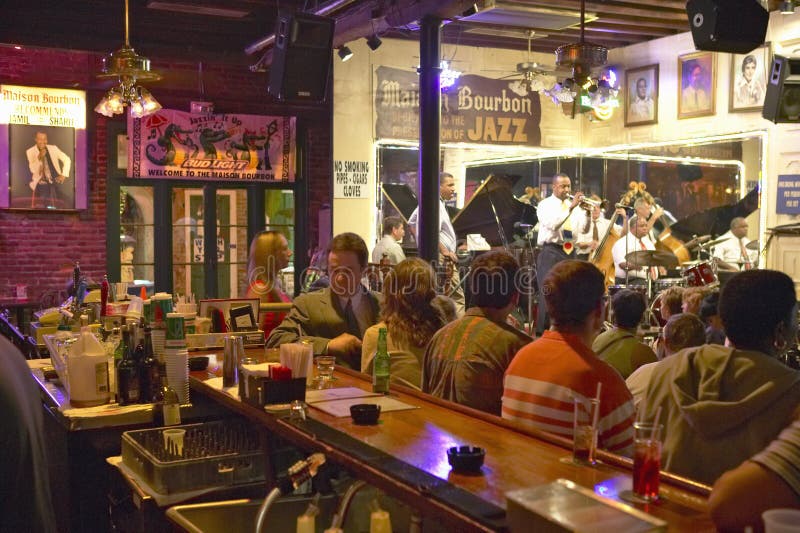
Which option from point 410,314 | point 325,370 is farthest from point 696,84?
point 325,370

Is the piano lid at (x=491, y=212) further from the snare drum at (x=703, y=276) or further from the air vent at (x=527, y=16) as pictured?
the snare drum at (x=703, y=276)

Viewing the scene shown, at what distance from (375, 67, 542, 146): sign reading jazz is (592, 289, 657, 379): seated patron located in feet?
20.9

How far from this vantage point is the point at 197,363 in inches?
157

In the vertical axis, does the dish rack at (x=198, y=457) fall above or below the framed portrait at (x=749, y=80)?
below

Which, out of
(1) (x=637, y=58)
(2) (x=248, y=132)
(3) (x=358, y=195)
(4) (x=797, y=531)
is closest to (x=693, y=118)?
(1) (x=637, y=58)

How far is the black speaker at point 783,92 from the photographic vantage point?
751 centimetres

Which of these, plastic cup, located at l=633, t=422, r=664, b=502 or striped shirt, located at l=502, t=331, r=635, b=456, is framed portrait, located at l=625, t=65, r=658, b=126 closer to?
striped shirt, located at l=502, t=331, r=635, b=456

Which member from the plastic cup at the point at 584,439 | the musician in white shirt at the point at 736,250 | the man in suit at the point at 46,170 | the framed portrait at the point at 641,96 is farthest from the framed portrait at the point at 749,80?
the plastic cup at the point at 584,439

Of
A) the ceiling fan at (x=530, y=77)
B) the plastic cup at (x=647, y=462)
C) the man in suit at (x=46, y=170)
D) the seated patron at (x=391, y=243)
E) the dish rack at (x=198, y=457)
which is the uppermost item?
the ceiling fan at (x=530, y=77)

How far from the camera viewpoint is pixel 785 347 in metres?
2.50

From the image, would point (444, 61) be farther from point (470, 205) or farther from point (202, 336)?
point (202, 336)

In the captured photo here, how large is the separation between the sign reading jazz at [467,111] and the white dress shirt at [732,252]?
2746 millimetres

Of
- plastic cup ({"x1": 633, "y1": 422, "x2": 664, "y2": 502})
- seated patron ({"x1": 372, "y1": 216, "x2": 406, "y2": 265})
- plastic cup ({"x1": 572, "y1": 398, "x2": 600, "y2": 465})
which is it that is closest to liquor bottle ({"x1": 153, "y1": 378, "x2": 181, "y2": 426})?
plastic cup ({"x1": 572, "y1": 398, "x2": 600, "y2": 465})

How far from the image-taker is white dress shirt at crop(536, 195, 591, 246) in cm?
1119
